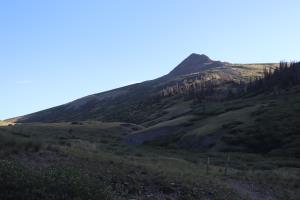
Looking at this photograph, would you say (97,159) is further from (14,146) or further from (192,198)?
(192,198)

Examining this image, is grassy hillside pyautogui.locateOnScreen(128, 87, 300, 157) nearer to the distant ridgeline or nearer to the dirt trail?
the dirt trail

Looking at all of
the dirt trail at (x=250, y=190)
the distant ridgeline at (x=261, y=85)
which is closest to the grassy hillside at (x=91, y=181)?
the dirt trail at (x=250, y=190)

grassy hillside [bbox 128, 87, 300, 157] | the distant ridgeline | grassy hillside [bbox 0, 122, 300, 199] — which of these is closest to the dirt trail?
grassy hillside [bbox 0, 122, 300, 199]

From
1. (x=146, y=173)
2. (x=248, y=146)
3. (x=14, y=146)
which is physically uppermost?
(x=14, y=146)

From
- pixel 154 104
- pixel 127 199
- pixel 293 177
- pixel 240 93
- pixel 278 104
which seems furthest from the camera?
pixel 154 104

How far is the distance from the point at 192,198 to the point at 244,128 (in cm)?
5071

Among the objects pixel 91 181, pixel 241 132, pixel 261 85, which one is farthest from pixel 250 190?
pixel 261 85

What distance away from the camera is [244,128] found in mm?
66438

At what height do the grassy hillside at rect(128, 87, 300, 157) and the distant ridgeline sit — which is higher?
the distant ridgeline

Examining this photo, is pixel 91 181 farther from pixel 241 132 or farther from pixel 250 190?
pixel 241 132

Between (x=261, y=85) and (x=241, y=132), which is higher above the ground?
(x=261, y=85)

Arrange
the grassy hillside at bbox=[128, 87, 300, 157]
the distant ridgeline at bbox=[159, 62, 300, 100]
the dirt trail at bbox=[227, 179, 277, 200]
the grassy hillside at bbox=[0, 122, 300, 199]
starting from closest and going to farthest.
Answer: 1. the grassy hillside at bbox=[0, 122, 300, 199]
2. the dirt trail at bbox=[227, 179, 277, 200]
3. the grassy hillside at bbox=[128, 87, 300, 157]
4. the distant ridgeline at bbox=[159, 62, 300, 100]

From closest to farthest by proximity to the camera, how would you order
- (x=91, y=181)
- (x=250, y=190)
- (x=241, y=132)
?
(x=91, y=181), (x=250, y=190), (x=241, y=132)

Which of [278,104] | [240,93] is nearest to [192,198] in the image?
[278,104]
